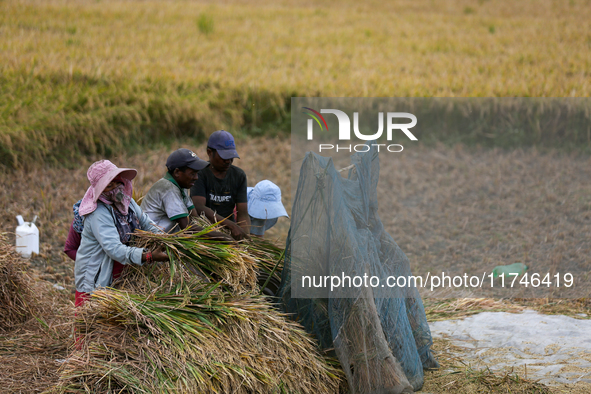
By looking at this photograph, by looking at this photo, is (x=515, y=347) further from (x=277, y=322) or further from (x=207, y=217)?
(x=207, y=217)

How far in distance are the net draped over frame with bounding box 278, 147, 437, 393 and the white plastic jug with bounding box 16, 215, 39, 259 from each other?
2.92 meters

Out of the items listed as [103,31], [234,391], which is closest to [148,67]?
[103,31]

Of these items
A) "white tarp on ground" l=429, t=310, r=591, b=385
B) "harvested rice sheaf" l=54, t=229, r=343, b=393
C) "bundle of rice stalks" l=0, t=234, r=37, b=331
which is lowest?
"white tarp on ground" l=429, t=310, r=591, b=385

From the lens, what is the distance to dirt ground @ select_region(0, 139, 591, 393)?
5.87 metres

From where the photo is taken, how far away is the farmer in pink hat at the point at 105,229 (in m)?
2.88

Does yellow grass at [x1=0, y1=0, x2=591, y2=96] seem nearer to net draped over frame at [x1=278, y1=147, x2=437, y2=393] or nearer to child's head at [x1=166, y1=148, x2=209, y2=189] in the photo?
child's head at [x1=166, y1=148, x2=209, y2=189]

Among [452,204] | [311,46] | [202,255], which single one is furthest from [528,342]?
[311,46]

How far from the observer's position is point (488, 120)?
946cm

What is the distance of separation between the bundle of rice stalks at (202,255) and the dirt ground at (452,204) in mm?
1717

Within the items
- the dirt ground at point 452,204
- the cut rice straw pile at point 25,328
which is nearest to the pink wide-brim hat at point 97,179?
the cut rice straw pile at point 25,328

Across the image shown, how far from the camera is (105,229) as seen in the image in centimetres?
290

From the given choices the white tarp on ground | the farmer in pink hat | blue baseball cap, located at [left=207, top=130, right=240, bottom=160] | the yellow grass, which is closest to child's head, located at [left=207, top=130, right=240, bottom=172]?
blue baseball cap, located at [left=207, top=130, right=240, bottom=160]

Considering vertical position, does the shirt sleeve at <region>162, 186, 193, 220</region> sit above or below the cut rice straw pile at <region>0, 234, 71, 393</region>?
above

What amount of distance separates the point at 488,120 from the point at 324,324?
7.24 metres
